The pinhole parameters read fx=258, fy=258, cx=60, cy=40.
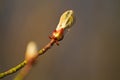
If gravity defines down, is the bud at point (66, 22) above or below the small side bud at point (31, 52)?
above

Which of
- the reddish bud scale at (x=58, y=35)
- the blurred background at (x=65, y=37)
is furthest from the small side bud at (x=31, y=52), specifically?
the blurred background at (x=65, y=37)

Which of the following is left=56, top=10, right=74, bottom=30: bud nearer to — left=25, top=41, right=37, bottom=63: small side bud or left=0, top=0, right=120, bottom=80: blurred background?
left=25, top=41, right=37, bottom=63: small side bud

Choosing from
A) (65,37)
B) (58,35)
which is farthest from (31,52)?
(65,37)

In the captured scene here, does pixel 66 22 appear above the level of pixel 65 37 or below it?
below

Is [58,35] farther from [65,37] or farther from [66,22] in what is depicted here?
[65,37]

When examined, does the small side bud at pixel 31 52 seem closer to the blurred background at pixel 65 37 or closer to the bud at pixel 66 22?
the bud at pixel 66 22

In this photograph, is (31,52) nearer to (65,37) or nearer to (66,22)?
(66,22)

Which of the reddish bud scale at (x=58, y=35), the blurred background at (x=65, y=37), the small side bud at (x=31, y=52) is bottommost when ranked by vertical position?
the small side bud at (x=31, y=52)

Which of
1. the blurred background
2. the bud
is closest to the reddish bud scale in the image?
the bud

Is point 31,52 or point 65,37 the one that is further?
point 65,37
